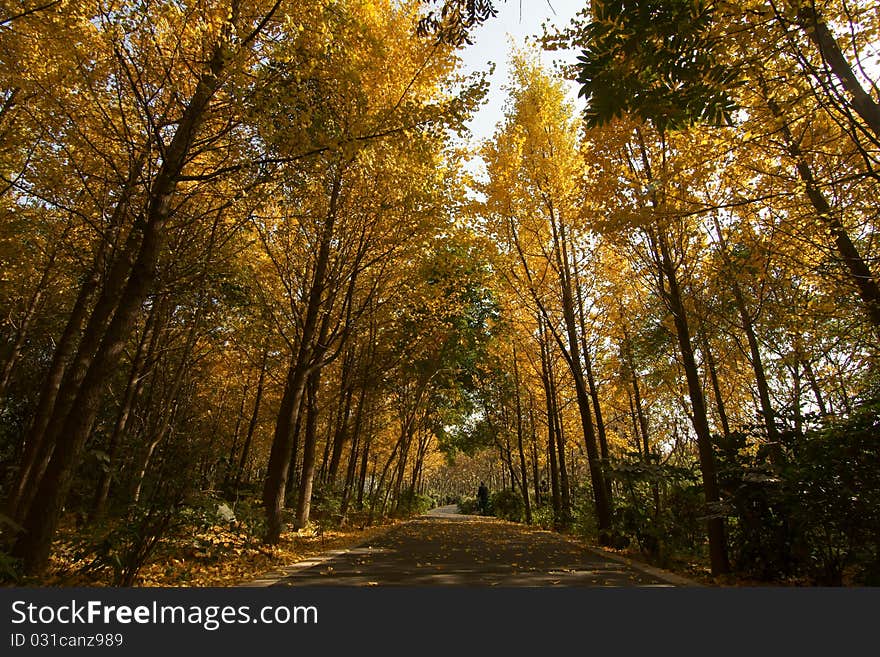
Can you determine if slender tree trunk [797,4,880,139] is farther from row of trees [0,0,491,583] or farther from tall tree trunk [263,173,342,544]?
tall tree trunk [263,173,342,544]

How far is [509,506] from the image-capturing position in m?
24.4

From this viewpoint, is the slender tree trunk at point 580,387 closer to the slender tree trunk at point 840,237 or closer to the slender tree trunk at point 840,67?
the slender tree trunk at point 840,237

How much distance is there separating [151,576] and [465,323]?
1380cm

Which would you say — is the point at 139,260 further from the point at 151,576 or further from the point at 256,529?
the point at 256,529

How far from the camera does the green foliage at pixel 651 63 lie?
2762 mm

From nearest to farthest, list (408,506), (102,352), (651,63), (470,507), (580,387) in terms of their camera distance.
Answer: (651,63), (102,352), (580,387), (408,506), (470,507)

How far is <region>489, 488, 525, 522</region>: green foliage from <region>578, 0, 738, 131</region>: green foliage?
21264 mm

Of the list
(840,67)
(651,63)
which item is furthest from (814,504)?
(651,63)

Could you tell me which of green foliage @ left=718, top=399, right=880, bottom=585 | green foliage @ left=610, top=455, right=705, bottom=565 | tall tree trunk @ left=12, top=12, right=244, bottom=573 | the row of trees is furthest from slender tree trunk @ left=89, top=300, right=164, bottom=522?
green foliage @ left=718, top=399, right=880, bottom=585

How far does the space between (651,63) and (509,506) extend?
24.4m

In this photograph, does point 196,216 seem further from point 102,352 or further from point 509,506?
point 509,506

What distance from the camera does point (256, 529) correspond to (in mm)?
8039

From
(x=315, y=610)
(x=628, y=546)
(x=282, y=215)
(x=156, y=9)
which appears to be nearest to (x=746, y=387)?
(x=628, y=546)

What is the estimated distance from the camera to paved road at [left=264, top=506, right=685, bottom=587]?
224 inches
